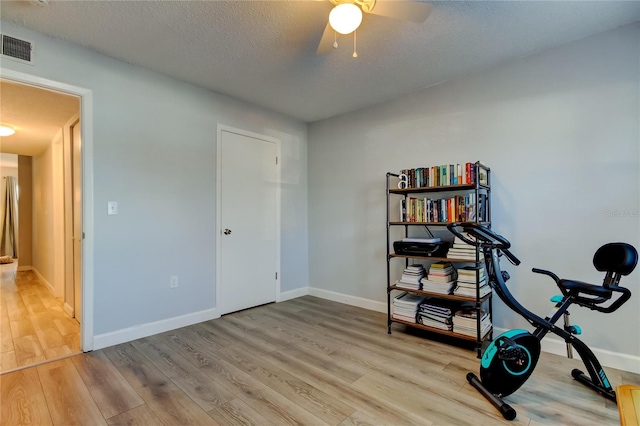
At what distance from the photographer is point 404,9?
1610mm

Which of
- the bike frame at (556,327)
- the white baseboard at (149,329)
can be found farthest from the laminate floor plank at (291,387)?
the bike frame at (556,327)

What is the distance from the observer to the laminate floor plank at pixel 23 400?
158cm

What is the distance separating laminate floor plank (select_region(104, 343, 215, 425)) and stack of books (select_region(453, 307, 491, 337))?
195 centimetres

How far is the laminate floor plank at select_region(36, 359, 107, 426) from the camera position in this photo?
5.22ft

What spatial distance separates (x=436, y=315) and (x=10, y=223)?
10177mm

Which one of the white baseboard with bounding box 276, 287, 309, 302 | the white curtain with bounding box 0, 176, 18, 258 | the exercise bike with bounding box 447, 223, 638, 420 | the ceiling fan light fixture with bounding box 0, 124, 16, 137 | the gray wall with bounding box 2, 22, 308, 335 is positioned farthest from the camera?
the white curtain with bounding box 0, 176, 18, 258

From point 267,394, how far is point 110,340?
160 centimetres

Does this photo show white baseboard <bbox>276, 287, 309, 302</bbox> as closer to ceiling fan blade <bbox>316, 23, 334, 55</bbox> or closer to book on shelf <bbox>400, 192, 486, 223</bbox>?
book on shelf <bbox>400, 192, 486, 223</bbox>

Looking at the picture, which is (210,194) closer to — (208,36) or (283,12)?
(208,36)

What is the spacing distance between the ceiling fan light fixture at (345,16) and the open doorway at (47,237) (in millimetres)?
2256

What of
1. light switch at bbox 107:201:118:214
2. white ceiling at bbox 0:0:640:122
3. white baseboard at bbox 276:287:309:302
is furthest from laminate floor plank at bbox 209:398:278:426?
white ceiling at bbox 0:0:640:122

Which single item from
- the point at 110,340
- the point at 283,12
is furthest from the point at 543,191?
the point at 110,340

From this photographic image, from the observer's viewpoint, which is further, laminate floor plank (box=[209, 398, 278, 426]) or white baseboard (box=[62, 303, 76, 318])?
white baseboard (box=[62, 303, 76, 318])

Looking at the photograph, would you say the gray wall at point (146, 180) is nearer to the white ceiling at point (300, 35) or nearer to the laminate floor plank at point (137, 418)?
the white ceiling at point (300, 35)
